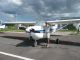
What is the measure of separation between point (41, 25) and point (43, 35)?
981 millimetres

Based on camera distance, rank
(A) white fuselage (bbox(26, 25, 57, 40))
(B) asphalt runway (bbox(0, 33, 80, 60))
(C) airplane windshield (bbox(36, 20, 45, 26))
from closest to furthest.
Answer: (B) asphalt runway (bbox(0, 33, 80, 60))
(A) white fuselage (bbox(26, 25, 57, 40))
(C) airplane windshield (bbox(36, 20, 45, 26))

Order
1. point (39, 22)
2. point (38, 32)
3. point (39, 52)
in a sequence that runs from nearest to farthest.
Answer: point (39, 52), point (38, 32), point (39, 22)

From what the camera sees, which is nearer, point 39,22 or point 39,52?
point 39,52

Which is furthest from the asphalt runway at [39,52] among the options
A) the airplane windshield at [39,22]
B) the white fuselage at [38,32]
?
the airplane windshield at [39,22]

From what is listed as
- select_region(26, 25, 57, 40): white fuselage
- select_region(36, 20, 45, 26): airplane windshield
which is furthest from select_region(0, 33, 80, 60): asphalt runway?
select_region(36, 20, 45, 26): airplane windshield

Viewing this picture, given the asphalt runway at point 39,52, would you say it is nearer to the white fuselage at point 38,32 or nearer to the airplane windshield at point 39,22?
the white fuselage at point 38,32

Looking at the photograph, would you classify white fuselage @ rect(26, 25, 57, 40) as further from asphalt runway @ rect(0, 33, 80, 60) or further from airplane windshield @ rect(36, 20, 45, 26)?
asphalt runway @ rect(0, 33, 80, 60)

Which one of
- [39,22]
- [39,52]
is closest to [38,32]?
[39,22]

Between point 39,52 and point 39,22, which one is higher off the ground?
point 39,22

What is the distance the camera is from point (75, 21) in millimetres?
15438

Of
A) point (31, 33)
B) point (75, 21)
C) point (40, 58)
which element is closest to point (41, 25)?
point (31, 33)

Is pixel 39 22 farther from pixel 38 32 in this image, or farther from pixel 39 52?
pixel 39 52

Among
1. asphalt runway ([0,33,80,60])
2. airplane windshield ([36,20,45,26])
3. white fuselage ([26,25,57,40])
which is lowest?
asphalt runway ([0,33,80,60])

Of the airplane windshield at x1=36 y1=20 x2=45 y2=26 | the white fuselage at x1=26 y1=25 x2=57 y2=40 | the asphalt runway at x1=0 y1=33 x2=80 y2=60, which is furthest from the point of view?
the airplane windshield at x1=36 y1=20 x2=45 y2=26
